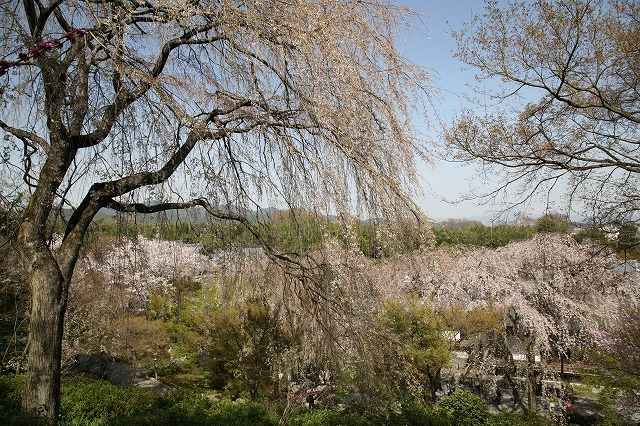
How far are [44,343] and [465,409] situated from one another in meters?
4.98

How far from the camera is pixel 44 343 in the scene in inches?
110

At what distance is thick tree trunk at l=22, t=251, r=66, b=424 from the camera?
278 cm

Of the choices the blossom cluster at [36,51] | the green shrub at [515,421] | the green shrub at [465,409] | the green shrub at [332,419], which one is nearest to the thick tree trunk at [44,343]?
the blossom cluster at [36,51]

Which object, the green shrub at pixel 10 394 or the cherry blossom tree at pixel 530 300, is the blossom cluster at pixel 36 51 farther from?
the cherry blossom tree at pixel 530 300

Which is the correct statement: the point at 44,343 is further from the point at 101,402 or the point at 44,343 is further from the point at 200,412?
the point at 101,402

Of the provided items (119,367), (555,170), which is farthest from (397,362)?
(119,367)

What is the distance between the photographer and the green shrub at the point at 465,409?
484cm

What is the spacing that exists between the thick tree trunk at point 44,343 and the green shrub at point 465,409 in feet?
12.7

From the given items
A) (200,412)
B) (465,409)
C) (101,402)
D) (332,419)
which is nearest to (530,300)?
(465,409)

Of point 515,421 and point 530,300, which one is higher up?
point 530,300

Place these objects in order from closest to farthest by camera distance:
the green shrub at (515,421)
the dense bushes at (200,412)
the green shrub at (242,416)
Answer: the dense bushes at (200,412)
the green shrub at (242,416)
the green shrub at (515,421)

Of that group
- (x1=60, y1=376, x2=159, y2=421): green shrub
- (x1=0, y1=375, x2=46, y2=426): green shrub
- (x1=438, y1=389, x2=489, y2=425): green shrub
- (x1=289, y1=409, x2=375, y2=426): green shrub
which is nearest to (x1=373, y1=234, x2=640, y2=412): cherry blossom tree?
(x1=438, y1=389, x2=489, y2=425): green shrub

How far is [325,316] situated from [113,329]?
8.79 meters

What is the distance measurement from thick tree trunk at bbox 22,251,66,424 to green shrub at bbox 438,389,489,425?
3871mm
